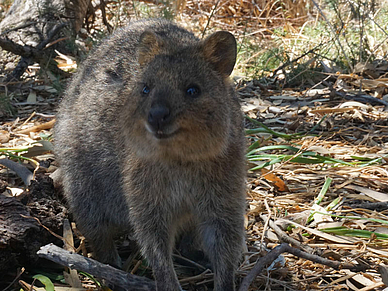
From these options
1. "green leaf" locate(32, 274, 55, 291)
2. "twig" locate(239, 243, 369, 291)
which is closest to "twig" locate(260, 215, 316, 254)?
"twig" locate(239, 243, 369, 291)

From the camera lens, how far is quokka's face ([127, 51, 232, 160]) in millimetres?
2851

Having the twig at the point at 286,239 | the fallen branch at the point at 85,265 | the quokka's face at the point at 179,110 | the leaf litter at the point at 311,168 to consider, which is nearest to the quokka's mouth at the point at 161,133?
the quokka's face at the point at 179,110

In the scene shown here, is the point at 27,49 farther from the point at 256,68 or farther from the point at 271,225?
the point at 271,225

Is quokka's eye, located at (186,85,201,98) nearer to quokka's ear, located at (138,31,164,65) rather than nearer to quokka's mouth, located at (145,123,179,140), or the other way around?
quokka's mouth, located at (145,123,179,140)

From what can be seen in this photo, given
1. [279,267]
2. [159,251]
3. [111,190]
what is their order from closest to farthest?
[159,251] → [279,267] → [111,190]

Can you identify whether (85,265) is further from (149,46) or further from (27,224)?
(149,46)

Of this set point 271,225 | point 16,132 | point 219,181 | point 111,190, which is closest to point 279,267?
point 271,225

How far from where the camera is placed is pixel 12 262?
134 inches

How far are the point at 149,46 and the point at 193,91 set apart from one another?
0.59m

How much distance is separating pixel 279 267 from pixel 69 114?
2178 millimetres

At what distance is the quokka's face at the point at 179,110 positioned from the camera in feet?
9.35

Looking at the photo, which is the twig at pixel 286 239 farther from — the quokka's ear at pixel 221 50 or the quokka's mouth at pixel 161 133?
the quokka's mouth at pixel 161 133

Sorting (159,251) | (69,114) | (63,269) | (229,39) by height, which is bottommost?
(63,269)

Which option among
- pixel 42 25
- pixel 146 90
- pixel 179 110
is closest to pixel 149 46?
pixel 146 90
